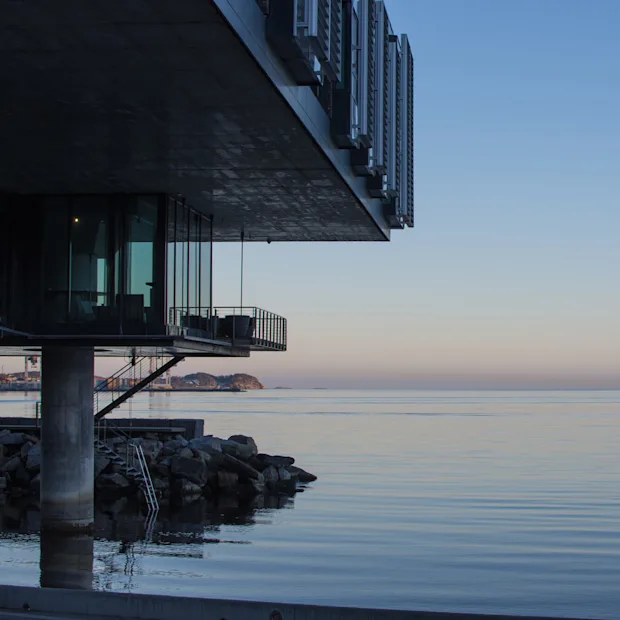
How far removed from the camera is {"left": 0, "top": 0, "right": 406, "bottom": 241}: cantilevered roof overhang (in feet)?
52.7

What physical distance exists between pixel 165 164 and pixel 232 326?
8.11m

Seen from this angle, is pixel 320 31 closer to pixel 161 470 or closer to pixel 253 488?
pixel 161 470

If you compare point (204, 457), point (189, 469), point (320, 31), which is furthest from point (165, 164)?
point (204, 457)

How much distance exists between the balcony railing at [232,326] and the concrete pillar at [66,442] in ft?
10.3

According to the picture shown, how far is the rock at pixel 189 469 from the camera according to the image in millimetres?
43781

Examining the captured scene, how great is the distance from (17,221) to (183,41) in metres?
14.9

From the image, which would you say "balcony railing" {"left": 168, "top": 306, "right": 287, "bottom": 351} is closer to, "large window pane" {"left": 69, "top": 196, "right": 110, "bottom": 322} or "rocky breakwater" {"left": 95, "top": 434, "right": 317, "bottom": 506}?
"large window pane" {"left": 69, "top": 196, "right": 110, "bottom": 322}

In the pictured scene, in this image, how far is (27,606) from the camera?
15797 millimetres

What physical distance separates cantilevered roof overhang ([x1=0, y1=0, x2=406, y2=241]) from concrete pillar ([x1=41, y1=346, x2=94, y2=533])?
566 cm

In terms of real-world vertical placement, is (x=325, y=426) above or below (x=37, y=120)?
below

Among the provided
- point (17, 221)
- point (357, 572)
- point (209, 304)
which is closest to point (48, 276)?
point (17, 221)

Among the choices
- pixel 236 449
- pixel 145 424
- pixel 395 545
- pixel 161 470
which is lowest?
pixel 395 545

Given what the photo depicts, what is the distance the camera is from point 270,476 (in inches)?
1912

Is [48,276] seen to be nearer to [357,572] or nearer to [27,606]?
[357,572]
